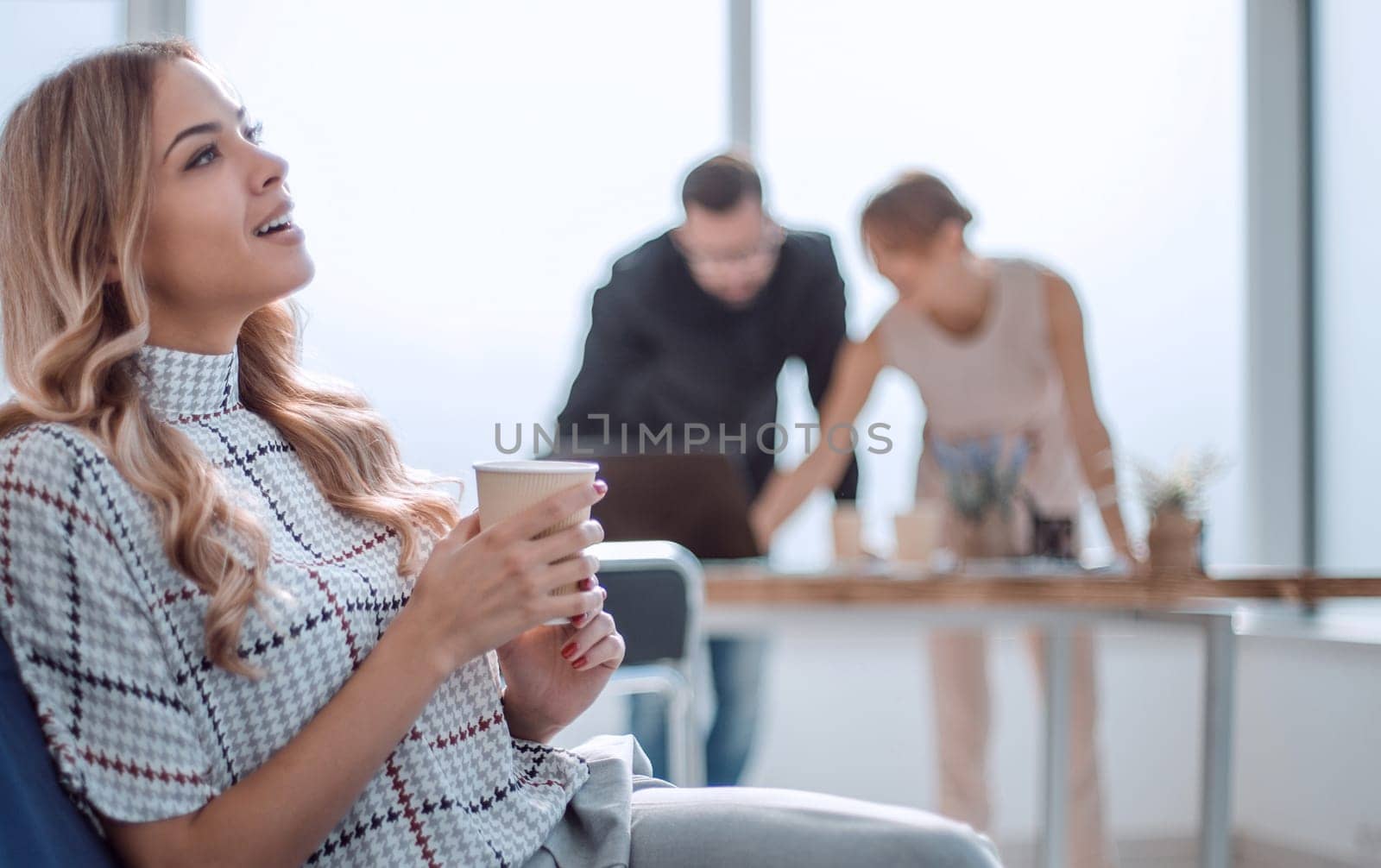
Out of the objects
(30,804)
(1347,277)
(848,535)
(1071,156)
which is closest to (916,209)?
(848,535)

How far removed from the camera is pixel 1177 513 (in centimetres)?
196

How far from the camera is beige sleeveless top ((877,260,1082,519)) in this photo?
2357mm

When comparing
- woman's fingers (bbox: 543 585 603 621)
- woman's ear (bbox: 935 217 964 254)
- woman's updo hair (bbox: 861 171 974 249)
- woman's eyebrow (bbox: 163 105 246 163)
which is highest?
woman's updo hair (bbox: 861 171 974 249)

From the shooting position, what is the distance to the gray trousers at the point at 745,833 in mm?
788

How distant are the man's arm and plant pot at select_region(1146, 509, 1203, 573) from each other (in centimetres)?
96

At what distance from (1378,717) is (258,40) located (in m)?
2.94

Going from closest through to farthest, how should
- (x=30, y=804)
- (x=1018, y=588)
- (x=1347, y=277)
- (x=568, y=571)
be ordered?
(x=30, y=804)
(x=568, y=571)
(x=1018, y=588)
(x=1347, y=277)

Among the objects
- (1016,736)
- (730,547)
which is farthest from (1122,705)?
(730,547)

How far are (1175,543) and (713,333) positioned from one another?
121cm

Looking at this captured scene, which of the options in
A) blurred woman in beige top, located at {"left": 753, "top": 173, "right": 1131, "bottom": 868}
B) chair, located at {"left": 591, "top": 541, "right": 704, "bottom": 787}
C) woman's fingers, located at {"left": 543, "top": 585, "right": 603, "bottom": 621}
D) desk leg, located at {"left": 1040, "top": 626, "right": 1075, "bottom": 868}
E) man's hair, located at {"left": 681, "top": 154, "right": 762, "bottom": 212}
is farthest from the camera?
man's hair, located at {"left": 681, "top": 154, "right": 762, "bottom": 212}

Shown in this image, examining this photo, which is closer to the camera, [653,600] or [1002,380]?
[653,600]

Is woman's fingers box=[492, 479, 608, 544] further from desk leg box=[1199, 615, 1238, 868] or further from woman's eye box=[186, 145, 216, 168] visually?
desk leg box=[1199, 615, 1238, 868]

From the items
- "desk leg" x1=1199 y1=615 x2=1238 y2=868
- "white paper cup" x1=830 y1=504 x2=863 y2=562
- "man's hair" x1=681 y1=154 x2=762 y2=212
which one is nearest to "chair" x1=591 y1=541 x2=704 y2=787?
"white paper cup" x1=830 y1=504 x2=863 y2=562

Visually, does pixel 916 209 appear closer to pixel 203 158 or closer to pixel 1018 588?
pixel 1018 588
